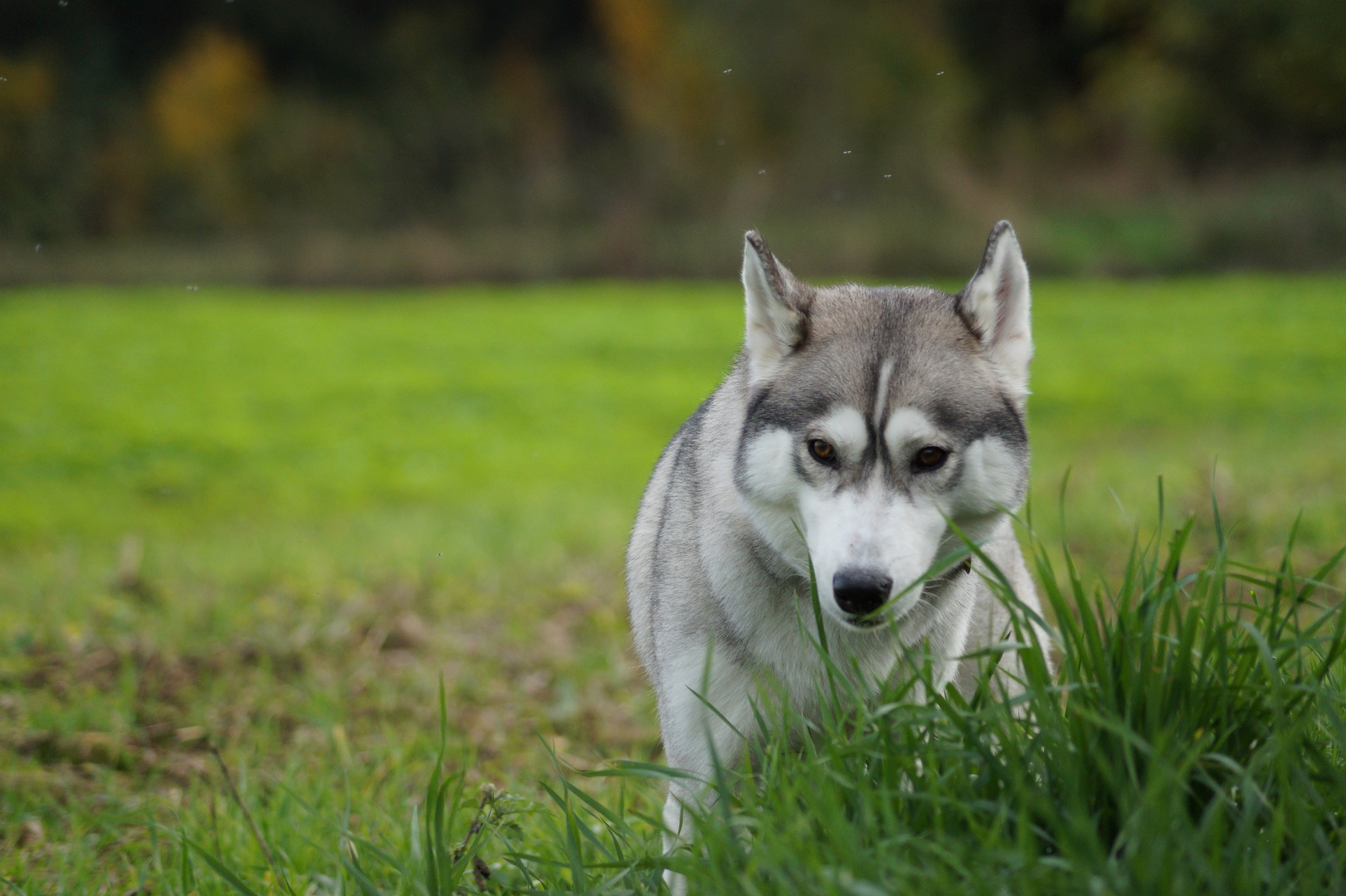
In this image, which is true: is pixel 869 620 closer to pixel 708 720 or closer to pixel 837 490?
pixel 837 490

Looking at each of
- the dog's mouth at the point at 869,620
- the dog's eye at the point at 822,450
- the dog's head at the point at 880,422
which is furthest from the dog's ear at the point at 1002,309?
the dog's mouth at the point at 869,620

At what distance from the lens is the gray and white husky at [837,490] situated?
237 centimetres

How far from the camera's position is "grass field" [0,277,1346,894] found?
12.5 ft

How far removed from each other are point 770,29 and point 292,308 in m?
13.2

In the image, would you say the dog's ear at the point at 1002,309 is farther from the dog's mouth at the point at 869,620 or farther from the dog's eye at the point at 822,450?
the dog's mouth at the point at 869,620

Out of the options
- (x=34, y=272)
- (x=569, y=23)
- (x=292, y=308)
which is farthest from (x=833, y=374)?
(x=569, y=23)

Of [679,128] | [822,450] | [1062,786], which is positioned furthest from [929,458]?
[679,128]

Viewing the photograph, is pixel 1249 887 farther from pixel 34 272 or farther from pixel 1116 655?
pixel 34 272

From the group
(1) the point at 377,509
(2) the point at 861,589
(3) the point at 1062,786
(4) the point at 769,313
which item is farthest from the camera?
(1) the point at 377,509

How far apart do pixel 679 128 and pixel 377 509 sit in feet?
63.9

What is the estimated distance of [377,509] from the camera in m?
10.2

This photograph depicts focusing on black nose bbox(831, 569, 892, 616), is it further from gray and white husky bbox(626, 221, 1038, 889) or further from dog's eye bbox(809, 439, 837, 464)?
dog's eye bbox(809, 439, 837, 464)

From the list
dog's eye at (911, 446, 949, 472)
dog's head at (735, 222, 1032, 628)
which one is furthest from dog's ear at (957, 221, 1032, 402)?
dog's eye at (911, 446, 949, 472)

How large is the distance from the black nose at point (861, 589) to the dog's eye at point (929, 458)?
0.36 m
